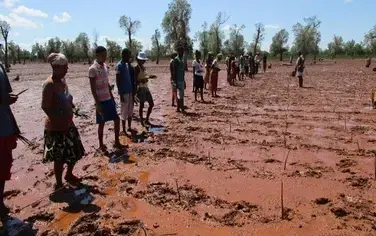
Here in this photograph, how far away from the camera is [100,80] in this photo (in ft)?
18.9

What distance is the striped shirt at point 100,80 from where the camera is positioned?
223 inches

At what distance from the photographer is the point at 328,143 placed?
638 centimetres

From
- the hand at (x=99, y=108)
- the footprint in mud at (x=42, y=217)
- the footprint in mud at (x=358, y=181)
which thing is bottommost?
the footprint in mud at (x=42, y=217)

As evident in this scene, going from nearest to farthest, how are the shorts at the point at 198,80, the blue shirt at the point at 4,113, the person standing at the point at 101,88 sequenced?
1. the blue shirt at the point at 4,113
2. the person standing at the point at 101,88
3. the shorts at the point at 198,80

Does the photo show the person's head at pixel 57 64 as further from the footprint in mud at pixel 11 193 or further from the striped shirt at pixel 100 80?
the footprint in mud at pixel 11 193

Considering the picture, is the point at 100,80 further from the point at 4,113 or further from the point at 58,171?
the point at 4,113

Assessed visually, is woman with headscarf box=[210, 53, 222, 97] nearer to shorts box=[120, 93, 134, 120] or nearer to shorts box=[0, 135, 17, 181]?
shorts box=[120, 93, 134, 120]

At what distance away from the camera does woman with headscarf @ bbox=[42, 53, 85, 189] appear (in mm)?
4133

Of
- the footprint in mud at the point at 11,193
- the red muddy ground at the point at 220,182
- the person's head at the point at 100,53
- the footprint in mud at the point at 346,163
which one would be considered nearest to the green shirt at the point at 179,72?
the red muddy ground at the point at 220,182

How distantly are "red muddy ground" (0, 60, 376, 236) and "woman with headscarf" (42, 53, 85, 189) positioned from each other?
49cm

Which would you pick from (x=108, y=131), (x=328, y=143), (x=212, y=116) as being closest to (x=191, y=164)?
(x=328, y=143)

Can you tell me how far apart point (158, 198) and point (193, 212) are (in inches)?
22.1

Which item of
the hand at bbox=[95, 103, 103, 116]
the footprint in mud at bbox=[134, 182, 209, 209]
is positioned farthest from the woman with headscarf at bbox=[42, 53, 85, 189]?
the hand at bbox=[95, 103, 103, 116]

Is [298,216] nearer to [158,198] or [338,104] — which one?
[158,198]
